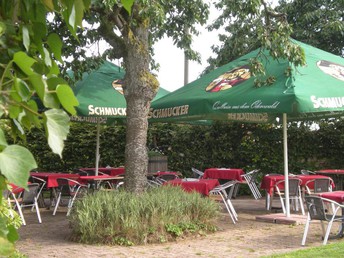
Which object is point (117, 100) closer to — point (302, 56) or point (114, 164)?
point (302, 56)

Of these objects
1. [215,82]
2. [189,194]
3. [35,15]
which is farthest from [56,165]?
[35,15]

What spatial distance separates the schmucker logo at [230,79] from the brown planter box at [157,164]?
14.3 ft

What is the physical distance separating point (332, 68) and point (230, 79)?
200 centimetres

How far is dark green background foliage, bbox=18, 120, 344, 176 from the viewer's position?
14.8m

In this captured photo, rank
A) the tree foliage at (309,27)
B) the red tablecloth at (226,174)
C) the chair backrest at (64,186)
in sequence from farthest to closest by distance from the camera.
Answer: the tree foliage at (309,27) < the red tablecloth at (226,174) < the chair backrest at (64,186)

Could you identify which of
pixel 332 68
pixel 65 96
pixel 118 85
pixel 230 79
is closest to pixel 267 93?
pixel 230 79

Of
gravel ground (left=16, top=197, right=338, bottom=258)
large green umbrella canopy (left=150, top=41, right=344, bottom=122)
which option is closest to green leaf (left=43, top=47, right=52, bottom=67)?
gravel ground (left=16, top=197, right=338, bottom=258)

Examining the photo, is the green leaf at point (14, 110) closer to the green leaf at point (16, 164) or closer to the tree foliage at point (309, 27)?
the green leaf at point (16, 164)

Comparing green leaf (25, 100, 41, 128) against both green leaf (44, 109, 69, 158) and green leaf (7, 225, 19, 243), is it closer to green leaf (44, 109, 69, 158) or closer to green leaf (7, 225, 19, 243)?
green leaf (44, 109, 69, 158)

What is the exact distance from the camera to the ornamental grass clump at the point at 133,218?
7.46m

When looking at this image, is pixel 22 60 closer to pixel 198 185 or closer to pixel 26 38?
pixel 26 38

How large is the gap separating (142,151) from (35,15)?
7.73 metres

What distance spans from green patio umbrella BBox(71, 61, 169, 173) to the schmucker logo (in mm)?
1911

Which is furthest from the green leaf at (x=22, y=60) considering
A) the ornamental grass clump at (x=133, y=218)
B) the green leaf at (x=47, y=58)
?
the ornamental grass clump at (x=133, y=218)
